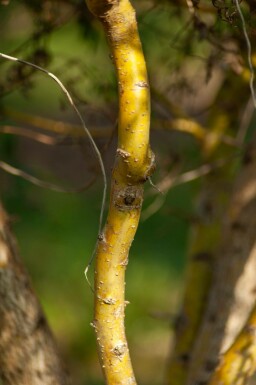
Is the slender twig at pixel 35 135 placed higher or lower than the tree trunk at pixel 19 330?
higher

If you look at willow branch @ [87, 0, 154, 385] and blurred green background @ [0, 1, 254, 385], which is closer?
willow branch @ [87, 0, 154, 385]

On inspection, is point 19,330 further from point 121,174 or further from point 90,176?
point 90,176

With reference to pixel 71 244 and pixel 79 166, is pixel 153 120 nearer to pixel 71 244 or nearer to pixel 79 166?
pixel 71 244

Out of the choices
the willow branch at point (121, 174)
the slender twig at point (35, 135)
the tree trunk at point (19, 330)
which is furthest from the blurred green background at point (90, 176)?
the willow branch at point (121, 174)

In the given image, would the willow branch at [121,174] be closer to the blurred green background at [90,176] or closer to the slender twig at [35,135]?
the blurred green background at [90,176]

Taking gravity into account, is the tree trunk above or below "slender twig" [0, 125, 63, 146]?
below

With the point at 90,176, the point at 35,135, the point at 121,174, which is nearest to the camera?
the point at 121,174

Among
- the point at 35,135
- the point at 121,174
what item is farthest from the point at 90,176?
the point at 121,174

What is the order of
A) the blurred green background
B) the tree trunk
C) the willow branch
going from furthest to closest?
1. the blurred green background
2. the tree trunk
3. the willow branch

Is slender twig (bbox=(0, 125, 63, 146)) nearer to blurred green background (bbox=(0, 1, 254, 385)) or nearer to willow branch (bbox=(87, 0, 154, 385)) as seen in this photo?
blurred green background (bbox=(0, 1, 254, 385))

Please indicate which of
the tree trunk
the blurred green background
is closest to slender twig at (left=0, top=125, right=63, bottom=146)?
the blurred green background
